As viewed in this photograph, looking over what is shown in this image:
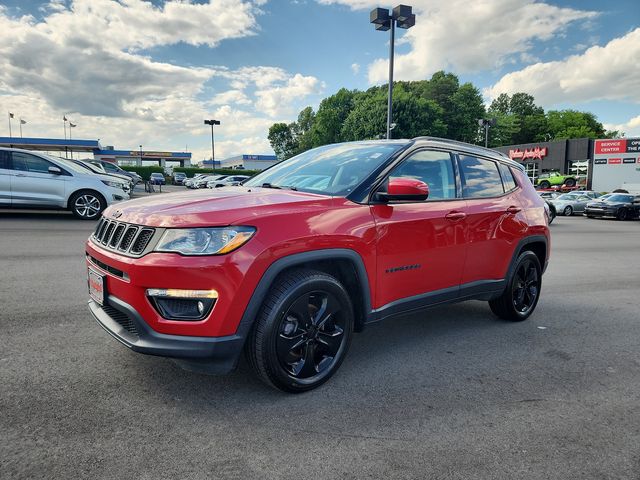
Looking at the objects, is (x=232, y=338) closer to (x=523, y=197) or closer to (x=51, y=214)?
(x=523, y=197)

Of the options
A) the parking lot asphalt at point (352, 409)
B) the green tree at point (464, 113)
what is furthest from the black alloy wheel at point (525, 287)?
the green tree at point (464, 113)

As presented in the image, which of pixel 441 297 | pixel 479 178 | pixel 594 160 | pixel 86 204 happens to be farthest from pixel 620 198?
pixel 594 160

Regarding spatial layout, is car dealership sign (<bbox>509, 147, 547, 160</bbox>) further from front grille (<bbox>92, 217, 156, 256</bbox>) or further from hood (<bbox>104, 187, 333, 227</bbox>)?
front grille (<bbox>92, 217, 156, 256</bbox>)

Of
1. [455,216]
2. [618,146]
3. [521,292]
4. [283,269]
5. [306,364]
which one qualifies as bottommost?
[306,364]

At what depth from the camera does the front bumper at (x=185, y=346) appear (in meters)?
2.54

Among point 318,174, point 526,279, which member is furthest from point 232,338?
point 526,279

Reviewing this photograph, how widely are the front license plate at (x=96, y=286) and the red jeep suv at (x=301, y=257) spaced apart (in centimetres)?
2

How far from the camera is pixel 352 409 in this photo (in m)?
2.79

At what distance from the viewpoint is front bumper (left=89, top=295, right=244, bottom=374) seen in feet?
8.32

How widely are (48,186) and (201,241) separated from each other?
10.4 m

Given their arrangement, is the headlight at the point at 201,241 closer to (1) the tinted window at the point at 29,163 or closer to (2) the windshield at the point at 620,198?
(1) the tinted window at the point at 29,163

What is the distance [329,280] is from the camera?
2.93 m

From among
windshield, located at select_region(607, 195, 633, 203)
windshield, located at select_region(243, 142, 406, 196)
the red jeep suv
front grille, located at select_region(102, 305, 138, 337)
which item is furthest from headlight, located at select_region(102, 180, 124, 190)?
windshield, located at select_region(607, 195, 633, 203)

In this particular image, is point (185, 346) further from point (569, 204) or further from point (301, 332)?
point (569, 204)
